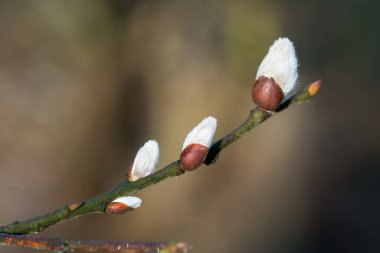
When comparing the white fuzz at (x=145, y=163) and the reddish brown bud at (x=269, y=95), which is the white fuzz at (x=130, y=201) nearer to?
the white fuzz at (x=145, y=163)

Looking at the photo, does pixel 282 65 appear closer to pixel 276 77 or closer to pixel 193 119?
pixel 276 77

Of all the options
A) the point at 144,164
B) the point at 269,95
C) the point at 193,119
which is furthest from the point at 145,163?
the point at 193,119

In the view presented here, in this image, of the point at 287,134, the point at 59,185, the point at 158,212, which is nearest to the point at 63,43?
the point at 59,185

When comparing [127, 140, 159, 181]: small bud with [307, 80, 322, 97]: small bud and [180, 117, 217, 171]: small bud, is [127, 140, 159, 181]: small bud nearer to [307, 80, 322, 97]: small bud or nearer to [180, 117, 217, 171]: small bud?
[180, 117, 217, 171]: small bud

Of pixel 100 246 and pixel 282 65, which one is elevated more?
pixel 282 65

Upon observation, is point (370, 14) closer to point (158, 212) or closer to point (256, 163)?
→ point (256, 163)

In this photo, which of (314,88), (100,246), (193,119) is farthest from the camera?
(193,119)

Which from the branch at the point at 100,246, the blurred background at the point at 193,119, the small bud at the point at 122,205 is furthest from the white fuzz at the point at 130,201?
the blurred background at the point at 193,119
